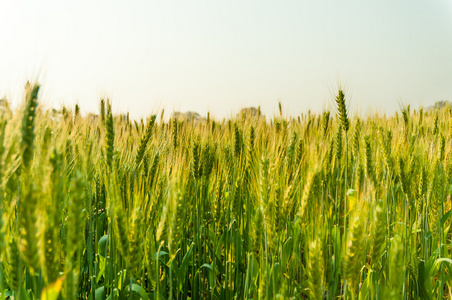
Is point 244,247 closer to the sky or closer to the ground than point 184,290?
closer to the sky

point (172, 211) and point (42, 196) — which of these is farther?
point (172, 211)

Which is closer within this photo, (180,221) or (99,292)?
(180,221)

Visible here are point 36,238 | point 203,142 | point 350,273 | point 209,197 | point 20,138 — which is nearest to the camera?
point 36,238

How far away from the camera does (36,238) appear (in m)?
0.73

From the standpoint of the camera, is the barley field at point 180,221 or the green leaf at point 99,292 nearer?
the barley field at point 180,221

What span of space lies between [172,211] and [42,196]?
48 cm

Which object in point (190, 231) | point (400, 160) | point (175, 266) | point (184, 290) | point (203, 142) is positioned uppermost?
point (203, 142)

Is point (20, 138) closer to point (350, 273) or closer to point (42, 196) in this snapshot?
point (42, 196)

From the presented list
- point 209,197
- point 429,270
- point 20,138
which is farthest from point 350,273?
point 209,197

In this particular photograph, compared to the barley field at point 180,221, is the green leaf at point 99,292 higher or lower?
lower

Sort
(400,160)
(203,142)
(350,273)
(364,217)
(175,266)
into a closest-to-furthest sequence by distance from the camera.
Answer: (350,273) < (364,217) < (175,266) < (400,160) < (203,142)

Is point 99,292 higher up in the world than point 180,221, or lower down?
lower down

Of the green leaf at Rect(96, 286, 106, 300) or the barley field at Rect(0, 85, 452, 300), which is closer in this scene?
the barley field at Rect(0, 85, 452, 300)

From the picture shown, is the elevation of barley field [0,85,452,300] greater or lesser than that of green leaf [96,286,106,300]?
greater
